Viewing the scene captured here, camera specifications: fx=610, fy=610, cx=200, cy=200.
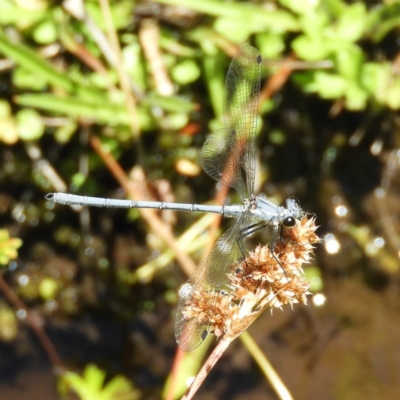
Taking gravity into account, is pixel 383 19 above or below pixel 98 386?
above

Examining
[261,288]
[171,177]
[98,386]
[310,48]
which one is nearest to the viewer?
[261,288]

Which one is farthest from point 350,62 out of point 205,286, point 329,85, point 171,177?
point 205,286

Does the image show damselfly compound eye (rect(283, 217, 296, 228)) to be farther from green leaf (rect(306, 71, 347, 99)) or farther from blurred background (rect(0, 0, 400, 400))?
green leaf (rect(306, 71, 347, 99))

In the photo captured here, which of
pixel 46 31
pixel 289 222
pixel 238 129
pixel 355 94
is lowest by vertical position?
pixel 355 94

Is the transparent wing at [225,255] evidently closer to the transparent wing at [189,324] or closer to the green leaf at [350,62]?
the transparent wing at [189,324]

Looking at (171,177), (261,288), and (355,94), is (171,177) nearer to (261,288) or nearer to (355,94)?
(355,94)

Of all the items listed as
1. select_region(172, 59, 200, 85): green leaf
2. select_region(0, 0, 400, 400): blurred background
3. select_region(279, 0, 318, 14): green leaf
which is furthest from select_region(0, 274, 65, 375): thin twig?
select_region(279, 0, 318, 14): green leaf
